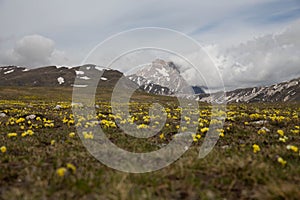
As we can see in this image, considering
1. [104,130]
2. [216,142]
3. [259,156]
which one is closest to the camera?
[259,156]

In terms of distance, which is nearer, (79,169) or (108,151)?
(79,169)

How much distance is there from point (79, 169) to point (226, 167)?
12.7ft

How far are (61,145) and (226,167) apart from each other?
614 cm

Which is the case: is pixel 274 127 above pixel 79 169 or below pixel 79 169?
above

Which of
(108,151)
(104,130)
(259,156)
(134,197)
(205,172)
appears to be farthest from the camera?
(104,130)

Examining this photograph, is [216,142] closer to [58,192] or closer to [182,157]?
[182,157]

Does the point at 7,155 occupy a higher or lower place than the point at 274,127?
lower

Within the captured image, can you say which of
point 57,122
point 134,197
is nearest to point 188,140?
point 134,197

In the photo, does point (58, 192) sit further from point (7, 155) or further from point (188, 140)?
point (188, 140)

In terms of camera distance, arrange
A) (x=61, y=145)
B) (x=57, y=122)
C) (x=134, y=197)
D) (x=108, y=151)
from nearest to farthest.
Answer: (x=134, y=197)
(x=108, y=151)
(x=61, y=145)
(x=57, y=122)

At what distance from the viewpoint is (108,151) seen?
9789 mm

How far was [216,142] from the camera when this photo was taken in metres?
11.9

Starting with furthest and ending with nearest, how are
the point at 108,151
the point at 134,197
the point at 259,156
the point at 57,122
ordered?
the point at 57,122 < the point at 108,151 < the point at 259,156 < the point at 134,197

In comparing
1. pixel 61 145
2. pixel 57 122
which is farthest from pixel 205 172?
pixel 57 122
